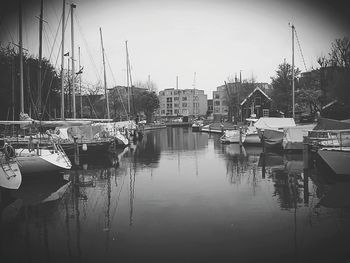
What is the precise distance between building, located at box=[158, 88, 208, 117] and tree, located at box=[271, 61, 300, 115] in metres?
82.3

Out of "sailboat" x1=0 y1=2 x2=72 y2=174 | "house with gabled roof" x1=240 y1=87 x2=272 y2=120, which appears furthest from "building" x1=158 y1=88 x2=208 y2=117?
"sailboat" x1=0 y1=2 x2=72 y2=174

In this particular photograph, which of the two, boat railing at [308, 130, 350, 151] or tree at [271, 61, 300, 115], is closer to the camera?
boat railing at [308, 130, 350, 151]

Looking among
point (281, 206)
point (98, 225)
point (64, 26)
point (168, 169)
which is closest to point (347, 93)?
point (168, 169)

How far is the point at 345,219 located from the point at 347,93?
27.4 metres

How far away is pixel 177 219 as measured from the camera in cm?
1012

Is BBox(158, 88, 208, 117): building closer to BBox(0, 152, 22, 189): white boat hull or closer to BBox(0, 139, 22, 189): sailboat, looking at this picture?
BBox(0, 139, 22, 189): sailboat

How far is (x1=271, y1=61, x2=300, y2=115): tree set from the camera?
5109cm

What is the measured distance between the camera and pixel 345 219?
9938mm

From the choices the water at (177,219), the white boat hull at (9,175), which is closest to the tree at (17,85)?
the white boat hull at (9,175)

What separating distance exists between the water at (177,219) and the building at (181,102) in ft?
402

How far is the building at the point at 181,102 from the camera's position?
141 m

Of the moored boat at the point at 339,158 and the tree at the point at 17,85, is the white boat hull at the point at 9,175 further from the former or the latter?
the tree at the point at 17,85

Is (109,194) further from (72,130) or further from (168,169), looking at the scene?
(72,130)

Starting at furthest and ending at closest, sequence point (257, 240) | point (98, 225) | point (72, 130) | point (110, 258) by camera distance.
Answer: point (72, 130), point (98, 225), point (257, 240), point (110, 258)
